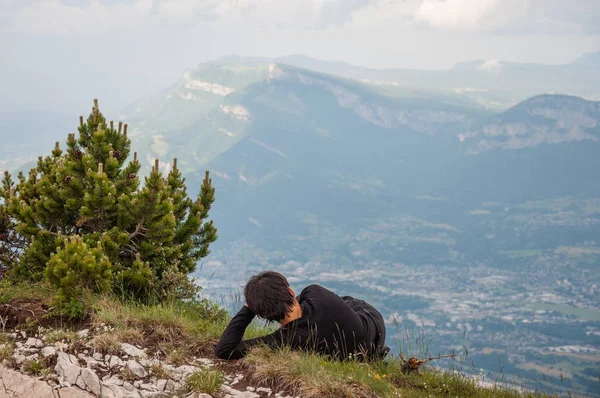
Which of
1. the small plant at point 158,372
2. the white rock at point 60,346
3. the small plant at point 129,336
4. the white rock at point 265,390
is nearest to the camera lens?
the white rock at point 265,390

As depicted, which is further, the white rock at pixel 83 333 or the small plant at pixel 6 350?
the white rock at pixel 83 333

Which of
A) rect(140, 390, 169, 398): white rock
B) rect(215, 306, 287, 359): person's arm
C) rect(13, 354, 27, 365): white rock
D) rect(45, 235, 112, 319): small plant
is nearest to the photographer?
rect(140, 390, 169, 398): white rock

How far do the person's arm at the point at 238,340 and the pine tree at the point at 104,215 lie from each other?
223 centimetres

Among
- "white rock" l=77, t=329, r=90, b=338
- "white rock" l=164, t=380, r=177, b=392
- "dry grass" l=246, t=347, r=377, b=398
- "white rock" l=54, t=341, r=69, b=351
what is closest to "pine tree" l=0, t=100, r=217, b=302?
"white rock" l=77, t=329, r=90, b=338

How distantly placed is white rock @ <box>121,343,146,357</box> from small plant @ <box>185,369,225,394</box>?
0.80 meters

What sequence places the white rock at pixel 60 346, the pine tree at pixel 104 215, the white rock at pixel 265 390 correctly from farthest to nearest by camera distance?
1. the pine tree at pixel 104 215
2. the white rock at pixel 60 346
3. the white rock at pixel 265 390

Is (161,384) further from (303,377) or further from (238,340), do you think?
(303,377)

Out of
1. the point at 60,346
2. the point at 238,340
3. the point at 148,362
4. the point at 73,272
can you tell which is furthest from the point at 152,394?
the point at 73,272

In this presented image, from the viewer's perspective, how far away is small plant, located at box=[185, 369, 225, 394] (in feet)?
18.2

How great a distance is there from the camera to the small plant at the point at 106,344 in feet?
20.5

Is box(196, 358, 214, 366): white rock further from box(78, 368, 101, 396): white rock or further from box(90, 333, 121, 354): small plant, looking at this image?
box(78, 368, 101, 396): white rock

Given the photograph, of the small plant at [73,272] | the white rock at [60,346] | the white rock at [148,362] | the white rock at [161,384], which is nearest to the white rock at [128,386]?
the white rock at [161,384]

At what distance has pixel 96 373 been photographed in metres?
5.84

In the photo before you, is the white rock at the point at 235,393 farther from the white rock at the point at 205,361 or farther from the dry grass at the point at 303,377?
the white rock at the point at 205,361
